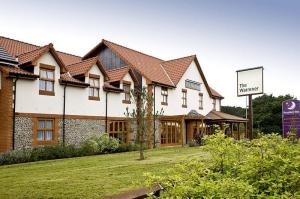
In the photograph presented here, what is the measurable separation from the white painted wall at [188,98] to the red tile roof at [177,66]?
554mm

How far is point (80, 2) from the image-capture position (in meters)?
18.6

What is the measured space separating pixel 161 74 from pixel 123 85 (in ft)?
22.5

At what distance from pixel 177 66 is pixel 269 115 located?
33110 millimetres

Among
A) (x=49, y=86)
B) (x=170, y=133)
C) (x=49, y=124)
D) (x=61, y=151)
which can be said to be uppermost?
(x=49, y=86)

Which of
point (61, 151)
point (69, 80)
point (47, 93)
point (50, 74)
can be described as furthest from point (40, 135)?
point (69, 80)

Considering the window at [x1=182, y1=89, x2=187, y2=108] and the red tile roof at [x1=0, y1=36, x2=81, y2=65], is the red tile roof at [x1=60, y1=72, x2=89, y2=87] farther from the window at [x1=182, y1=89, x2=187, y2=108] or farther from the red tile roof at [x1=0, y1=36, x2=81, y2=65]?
the window at [x1=182, y1=89, x2=187, y2=108]

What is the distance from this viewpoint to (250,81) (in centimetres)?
1240

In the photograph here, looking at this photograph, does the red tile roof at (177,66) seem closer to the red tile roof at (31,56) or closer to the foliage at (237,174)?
the red tile roof at (31,56)

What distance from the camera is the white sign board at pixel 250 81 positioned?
1215 cm

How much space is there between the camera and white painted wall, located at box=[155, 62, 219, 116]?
107 ft

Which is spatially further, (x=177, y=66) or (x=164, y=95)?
(x=177, y=66)

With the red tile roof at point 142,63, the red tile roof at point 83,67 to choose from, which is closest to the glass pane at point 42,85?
the red tile roof at point 83,67

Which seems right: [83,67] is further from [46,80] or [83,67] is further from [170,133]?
[170,133]

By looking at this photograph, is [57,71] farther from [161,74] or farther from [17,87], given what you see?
[161,74]
